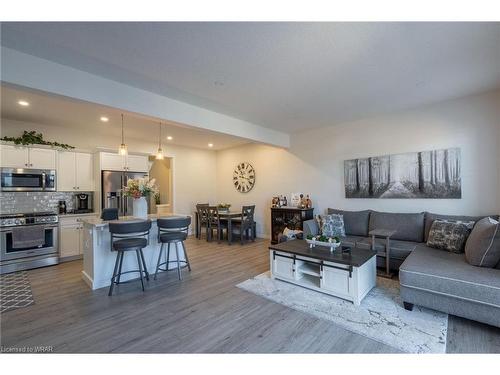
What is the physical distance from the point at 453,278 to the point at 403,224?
175cm

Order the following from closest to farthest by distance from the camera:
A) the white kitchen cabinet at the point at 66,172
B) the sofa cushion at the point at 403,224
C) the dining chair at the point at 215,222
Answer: the sofa cushion at the point at 403,224 → the white kitchen cabinet at the point at 66,172 → the dining chair at the point at 215,222

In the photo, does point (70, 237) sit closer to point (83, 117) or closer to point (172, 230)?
point (83, 117)

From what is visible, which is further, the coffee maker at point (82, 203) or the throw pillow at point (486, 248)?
the coffee maker at point (82, 203)

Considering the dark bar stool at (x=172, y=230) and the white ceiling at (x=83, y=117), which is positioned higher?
the white ceiling at (x=83, y=117)

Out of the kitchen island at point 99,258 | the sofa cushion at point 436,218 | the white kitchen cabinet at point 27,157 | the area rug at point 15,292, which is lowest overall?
the area rug at point 15,292

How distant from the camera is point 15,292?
3033 millimetres

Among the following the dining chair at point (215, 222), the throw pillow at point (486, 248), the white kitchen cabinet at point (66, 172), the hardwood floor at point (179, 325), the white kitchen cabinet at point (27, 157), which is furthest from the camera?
the dining chair at point (215, 222)

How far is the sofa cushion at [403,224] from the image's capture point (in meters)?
3.68

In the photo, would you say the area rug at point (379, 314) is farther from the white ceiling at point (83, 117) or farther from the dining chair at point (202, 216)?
the dining chair at point (202, 216)

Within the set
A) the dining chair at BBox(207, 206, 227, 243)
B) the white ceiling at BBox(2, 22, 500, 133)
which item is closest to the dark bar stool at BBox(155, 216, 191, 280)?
the white ceiling at BBox(2, 22, 500, 133)

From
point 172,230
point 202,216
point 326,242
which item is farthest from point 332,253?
point 202,216

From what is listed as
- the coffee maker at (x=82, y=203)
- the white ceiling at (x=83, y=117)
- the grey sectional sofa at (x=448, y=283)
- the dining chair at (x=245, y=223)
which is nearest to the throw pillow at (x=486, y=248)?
the grey sectional sofa at (x=448, y=283)

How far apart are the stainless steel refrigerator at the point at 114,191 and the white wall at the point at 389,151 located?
10.6 ft
